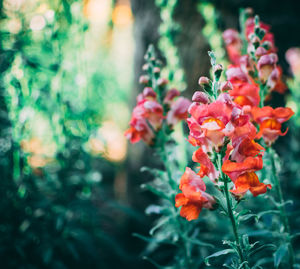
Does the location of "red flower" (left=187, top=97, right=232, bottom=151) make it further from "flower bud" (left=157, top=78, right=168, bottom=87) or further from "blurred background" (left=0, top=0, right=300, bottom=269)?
"blurred background" (left=0, top=0, right=300, bottom=269)

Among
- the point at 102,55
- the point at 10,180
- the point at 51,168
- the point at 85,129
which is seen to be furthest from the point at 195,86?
the point at 102,55

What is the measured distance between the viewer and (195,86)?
81.0 inches

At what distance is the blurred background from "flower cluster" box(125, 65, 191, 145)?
197 millimetres

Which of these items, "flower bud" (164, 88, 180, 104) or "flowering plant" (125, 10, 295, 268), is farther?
"flower bud" (164, 88, 180, 104)

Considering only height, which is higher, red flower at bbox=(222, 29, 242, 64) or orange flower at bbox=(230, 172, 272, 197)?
red flower at bbox=(222, 29, 242, 64)

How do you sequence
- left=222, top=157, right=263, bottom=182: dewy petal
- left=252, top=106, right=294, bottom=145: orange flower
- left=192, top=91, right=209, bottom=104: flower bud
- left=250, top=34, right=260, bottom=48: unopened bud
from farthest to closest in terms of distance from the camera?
left=250, top=34, right=260, bottom=48: unopened bud
left=252, top=106, right=294, bottom=145: orange flower
left=192, top=91, right=209, bottom=104: flower bud
left=222, top=157, right=263, bottom=182: dewy petal

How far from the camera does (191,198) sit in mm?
785

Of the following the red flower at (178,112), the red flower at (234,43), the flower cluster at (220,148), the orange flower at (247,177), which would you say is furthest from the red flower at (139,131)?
the red flower at (234,43)

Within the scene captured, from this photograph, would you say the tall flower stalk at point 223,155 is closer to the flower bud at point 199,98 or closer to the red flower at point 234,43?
the flower bud at point 199,98

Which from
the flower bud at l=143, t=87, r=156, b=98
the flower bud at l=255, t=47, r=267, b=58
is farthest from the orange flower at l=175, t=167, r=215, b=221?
the flower bud at l=255, t=47, r=267, b=58

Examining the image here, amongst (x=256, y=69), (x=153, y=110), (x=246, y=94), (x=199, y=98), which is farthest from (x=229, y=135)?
(x=256, y=69)

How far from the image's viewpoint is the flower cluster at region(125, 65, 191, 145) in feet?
3.57

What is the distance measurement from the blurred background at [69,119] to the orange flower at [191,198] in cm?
69

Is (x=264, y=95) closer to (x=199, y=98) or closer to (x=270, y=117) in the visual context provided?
(x=270, y=117)
